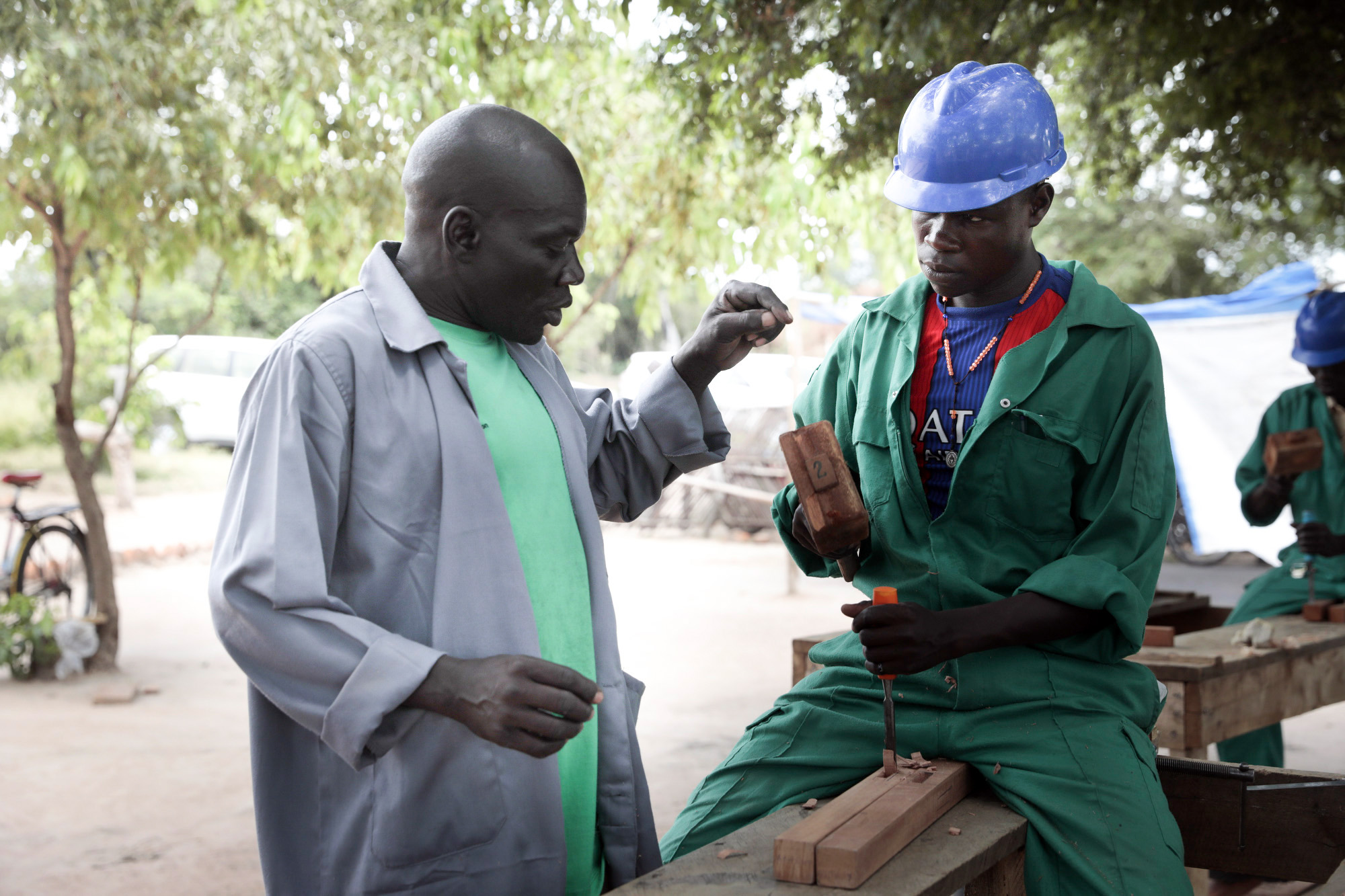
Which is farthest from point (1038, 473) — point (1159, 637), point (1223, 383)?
point (1223, 383)

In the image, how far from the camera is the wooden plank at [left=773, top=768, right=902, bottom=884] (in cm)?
172

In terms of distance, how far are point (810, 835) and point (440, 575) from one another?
0.68m

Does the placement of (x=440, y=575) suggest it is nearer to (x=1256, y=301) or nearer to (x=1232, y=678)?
(x=1232, y=678)

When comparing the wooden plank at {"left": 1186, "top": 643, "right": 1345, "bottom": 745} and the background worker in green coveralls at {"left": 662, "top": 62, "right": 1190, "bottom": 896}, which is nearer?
the background worker in green coveralls at {"left": 662, "top": 62, "right": 1190, "bottom": 896}

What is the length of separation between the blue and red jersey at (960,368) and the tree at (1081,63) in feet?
9.60

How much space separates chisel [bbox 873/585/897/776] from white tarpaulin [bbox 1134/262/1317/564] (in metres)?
7.22

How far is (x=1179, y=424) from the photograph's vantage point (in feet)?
29.6

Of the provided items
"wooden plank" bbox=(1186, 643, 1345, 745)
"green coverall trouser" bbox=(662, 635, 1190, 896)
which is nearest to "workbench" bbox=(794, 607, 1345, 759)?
"wooden plank" bbox=(1186, 643, 1345, 745)

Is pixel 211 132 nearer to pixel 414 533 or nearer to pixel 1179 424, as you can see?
pixel 414 533

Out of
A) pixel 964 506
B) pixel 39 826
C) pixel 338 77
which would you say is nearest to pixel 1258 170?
pixel 338 77

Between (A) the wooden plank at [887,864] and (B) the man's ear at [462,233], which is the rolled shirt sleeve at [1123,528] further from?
(B) the man's ear at [462,233]

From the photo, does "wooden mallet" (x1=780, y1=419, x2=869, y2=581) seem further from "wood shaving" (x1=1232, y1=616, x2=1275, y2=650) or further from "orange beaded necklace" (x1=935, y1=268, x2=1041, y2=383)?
"wood shaving" (x1=1232, y1=616, x2=1275, y2=650)

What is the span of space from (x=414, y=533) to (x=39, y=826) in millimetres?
4617

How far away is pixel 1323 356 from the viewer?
16.4 ft
